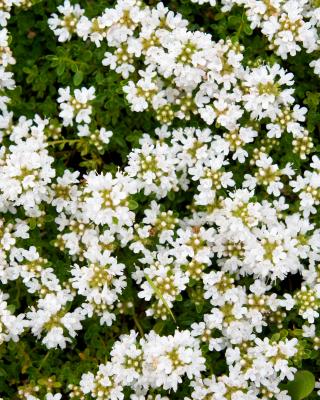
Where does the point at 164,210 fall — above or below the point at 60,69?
below

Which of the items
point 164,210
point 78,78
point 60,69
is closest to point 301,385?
point 164,210

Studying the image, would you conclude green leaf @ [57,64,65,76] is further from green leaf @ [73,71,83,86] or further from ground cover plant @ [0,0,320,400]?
green leaf @ [73,71,83,86]

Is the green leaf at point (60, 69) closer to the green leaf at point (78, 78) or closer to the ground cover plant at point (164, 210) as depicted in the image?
the ground cover plant at point (164, 210)

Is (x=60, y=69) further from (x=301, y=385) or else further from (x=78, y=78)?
(x=301, y=385)

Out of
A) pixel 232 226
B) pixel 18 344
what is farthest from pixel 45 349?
pixel 232 226

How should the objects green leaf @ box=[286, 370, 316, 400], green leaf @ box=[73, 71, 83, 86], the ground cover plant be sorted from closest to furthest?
the ground cover plant, green leaf @ box=[286, 370, 316, 400], green leaf @ box=[73, 71, 83, 86]

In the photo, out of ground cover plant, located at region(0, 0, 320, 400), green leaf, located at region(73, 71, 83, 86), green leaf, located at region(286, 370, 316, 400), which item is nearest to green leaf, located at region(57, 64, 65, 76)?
ground cover plant, located at region(0, 0, 320, 400)
